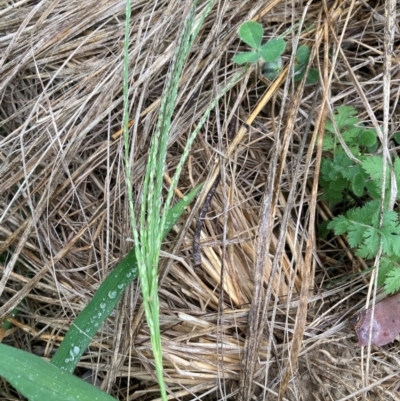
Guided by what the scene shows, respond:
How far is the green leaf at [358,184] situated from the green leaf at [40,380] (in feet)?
2.52

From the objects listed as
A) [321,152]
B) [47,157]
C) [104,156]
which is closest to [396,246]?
[321,152]

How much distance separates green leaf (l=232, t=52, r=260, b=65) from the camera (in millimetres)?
1184

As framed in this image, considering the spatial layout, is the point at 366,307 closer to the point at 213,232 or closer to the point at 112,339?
the point at 213,232

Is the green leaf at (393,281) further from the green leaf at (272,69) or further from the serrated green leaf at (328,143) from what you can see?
the green leaf at (272,69)

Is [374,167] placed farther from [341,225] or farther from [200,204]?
[200,204]

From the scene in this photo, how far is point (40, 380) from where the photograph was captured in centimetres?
89

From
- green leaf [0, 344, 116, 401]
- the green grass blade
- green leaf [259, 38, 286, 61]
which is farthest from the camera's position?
green leaf [259, 38, 286, 61]

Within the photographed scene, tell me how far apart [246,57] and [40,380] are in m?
0.91

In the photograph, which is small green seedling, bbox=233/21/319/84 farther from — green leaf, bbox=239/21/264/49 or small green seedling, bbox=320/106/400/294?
small green seedling, bbox=320/106/400/294

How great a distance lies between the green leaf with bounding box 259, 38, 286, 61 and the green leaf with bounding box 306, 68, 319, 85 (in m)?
0.13

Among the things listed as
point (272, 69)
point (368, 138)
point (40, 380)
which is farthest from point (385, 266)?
point (40, 380)

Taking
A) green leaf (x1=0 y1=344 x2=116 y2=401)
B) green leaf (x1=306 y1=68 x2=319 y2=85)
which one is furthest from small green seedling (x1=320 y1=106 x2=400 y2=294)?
green leaf (x1=0 y1=344 x2=116 y2=401)

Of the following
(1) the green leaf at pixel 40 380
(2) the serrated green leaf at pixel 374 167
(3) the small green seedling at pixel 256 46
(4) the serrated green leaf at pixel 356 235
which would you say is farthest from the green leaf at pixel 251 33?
(1) the green leaf at pixel 40 380

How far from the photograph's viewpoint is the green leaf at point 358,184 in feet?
3.84
